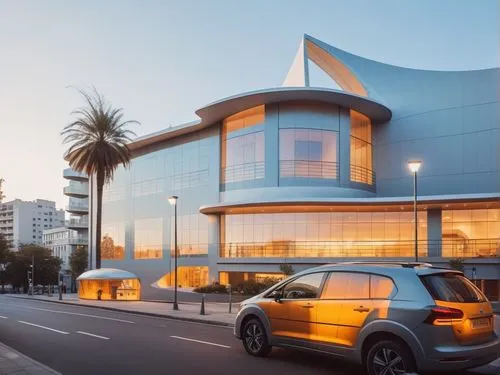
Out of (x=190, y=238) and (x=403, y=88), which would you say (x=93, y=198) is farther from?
(x=403, y=88)

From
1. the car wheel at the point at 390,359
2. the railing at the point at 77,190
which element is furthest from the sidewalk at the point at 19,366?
the railing at the point at 77,190

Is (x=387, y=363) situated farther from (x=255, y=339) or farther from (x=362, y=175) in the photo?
(x=362, y=175)

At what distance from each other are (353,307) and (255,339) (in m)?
2.67

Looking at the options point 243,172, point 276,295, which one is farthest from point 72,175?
point 276,295

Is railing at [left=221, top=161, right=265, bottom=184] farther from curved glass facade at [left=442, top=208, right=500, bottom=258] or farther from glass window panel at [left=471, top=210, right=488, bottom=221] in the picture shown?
glass window panel at [left=471, top=210, right=488, bottom=221]

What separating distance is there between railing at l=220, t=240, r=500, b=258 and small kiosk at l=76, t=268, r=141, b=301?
8.07m

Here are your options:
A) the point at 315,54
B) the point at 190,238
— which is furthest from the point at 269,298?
the point at 315,54

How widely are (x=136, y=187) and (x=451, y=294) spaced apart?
1749 inches

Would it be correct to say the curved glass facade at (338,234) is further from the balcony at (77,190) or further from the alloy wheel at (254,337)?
the balcony at (77,190)

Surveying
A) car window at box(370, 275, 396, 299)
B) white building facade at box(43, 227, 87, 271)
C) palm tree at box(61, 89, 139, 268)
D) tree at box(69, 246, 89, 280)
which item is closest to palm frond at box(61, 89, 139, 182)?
palm tree at box(61, 89, 139, 268)

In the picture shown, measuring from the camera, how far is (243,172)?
38656 mm

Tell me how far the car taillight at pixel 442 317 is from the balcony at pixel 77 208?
252 feet

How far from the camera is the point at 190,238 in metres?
43.4

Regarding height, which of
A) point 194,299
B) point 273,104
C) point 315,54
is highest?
point 315,54
